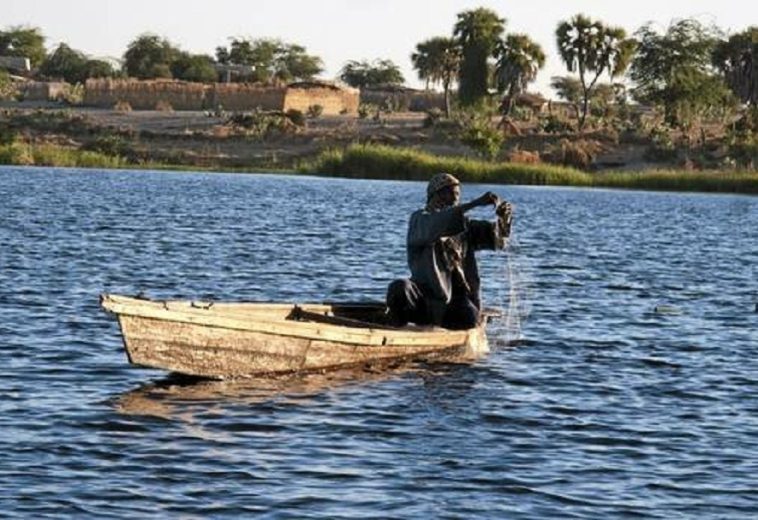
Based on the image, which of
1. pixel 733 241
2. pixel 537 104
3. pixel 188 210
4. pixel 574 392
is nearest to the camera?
pixel 574 392

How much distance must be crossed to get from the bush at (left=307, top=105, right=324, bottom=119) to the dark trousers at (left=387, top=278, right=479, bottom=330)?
100150 mm

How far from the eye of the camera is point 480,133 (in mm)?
94438

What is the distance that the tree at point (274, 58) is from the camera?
6816 inches

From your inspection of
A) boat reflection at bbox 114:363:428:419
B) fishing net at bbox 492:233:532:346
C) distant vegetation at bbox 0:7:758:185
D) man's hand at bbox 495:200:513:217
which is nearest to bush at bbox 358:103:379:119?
distant vegetation at bbox 0:7:758:185

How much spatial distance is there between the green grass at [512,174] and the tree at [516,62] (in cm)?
2254

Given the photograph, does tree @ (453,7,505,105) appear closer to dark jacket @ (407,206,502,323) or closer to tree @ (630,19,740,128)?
tree @ (630,19,740,128)

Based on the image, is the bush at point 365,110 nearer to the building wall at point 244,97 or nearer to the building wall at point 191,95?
the building wall at point 191,95

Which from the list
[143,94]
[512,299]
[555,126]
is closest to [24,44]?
[143,94]

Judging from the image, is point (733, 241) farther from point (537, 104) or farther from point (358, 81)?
point (358, 81)

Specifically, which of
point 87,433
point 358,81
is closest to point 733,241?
point 87,433

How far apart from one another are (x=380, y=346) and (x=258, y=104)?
10675 centimetres

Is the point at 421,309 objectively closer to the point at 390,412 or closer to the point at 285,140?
the point at 390,412

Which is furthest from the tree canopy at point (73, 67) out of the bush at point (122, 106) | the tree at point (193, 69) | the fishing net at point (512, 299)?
the fishing net at point (512, 299)

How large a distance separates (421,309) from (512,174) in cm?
6362
